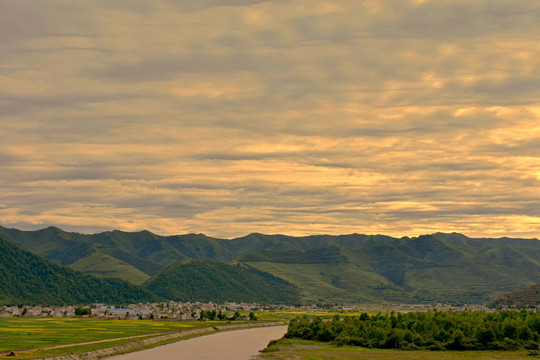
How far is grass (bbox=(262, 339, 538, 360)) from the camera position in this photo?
138 m

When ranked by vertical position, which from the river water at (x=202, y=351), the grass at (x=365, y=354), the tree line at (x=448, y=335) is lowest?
the river water at (x=202, y=351)

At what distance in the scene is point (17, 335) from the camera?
571 feet

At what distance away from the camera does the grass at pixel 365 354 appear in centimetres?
13788

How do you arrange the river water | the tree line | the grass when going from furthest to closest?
the tree line < the river water < the grass

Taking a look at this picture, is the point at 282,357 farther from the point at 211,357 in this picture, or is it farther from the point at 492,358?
the point at 492,358

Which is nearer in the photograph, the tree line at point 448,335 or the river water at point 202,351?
the river water at point 202,351

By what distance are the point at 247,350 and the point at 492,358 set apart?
6232cm

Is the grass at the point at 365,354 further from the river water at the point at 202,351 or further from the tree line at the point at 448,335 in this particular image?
the river water at the point at 202,351

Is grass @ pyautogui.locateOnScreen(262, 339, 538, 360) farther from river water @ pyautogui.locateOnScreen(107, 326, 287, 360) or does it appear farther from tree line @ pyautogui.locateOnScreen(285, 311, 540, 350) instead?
river water @ pyautogui.locateOnScreen(107, 326, 287, 360)

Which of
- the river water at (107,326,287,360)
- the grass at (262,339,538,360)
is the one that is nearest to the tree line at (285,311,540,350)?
the grass at (262,339,538,360)

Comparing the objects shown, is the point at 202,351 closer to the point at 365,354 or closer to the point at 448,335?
the point at 365,354

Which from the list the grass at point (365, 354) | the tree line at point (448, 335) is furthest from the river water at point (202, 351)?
the tree line at point (448, 335)

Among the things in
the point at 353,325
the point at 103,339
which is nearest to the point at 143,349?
the point at 103,339

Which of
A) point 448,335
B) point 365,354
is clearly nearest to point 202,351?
point 365,354
